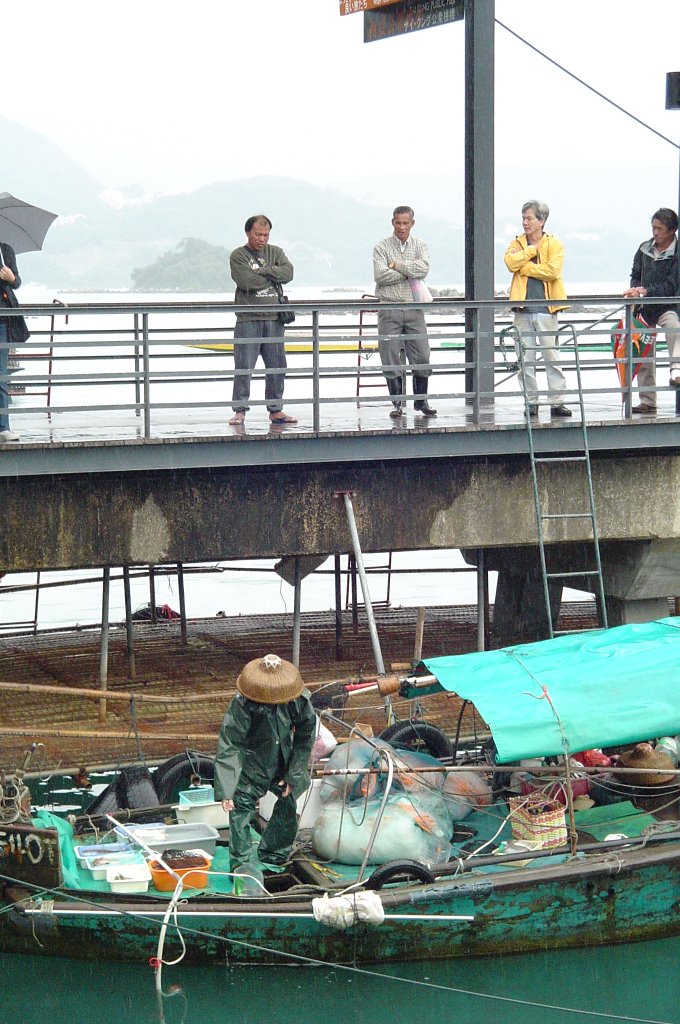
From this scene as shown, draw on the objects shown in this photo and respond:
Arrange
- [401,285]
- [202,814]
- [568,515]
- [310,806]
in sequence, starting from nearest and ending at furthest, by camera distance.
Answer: [310,806], [202,814], [568,515], [401,285]

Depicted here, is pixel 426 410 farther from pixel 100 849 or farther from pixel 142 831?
pixel 100 849

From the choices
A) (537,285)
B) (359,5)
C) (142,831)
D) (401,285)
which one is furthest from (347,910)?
(359,5)

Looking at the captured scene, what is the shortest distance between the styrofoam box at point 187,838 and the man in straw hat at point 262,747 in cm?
67

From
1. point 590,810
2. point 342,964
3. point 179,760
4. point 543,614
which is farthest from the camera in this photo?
point 543,614

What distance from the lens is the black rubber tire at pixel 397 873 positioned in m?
9.95

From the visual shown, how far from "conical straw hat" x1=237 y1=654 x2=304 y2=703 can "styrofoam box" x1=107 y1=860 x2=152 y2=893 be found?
1.68 m

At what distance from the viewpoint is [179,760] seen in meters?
12.8

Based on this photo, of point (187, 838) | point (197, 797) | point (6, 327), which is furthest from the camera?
point (6, 327)

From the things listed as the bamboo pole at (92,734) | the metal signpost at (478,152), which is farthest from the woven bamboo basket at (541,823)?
the metal signpost at (478,152)

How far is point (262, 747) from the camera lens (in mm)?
10062

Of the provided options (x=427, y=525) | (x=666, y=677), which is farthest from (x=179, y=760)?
(x=666, y=677)

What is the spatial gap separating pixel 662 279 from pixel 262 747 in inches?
322

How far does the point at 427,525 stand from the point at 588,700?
14.3 ft

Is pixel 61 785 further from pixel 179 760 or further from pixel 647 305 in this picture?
pixel 647 305
